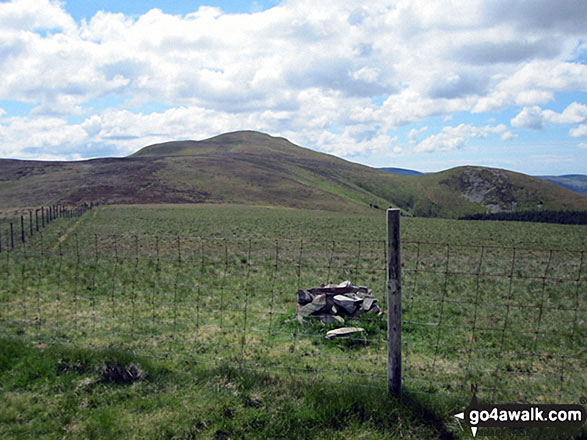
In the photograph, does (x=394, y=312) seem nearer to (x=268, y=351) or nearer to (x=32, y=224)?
(x=268, y=351)

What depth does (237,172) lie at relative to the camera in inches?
5167

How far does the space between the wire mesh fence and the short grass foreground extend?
0.83 metres

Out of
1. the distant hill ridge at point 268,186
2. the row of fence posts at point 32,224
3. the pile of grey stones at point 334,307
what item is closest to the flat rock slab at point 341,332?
the pile of grey stones at point 334,307

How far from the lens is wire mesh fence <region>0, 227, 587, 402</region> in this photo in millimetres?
7133

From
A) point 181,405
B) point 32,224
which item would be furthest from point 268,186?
point 181,405

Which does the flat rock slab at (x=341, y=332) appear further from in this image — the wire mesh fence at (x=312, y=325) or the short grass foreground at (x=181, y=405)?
the short grass foreground at (x=181, y=405)

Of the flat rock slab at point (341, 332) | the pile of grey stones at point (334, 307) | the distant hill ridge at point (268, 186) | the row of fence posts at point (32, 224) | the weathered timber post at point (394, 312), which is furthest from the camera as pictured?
the distant hill ridge at point (268, 186)

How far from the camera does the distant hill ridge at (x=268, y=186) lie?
9144cm

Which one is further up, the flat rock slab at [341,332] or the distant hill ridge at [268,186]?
the distant hill ridge at [268,186]

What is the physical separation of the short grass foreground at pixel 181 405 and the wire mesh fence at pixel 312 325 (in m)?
0.83

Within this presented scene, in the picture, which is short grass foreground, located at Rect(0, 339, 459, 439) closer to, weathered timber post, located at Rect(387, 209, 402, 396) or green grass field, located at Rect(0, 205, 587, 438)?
green grass field, located at Rect(0, 205, 587, 438)

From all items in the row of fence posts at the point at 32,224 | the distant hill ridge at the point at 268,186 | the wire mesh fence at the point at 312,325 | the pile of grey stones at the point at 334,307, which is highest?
the distant hill ridge at the point at 268,186

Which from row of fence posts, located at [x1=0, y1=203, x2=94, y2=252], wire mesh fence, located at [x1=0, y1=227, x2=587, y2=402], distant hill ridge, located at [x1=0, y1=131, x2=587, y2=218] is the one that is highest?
distant hill ridge, located at [x1=0, y1=131, x2=587, y2=218]

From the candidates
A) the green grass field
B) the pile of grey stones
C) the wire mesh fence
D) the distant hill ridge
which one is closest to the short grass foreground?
the green grass field
